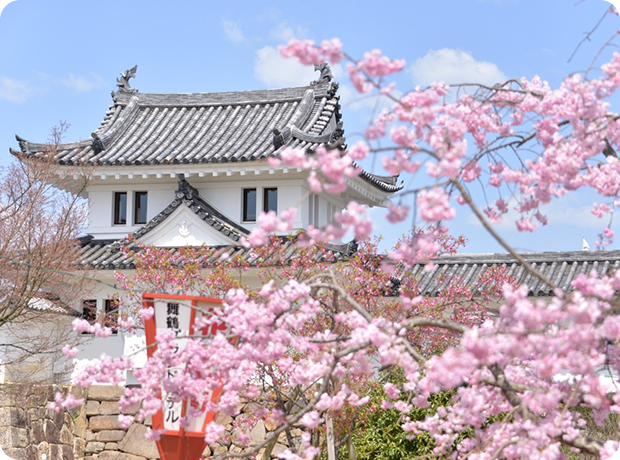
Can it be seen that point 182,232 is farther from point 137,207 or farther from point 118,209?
point 118,209

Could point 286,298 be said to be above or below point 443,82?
below

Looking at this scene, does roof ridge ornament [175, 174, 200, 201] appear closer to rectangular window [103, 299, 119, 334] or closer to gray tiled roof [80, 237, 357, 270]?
gray tiled roof [80, 237, 357, 270]

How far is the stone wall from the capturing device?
14836 millimetres

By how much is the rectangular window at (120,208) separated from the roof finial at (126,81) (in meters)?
3.40

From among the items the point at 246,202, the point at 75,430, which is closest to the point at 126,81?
the point at 246,202

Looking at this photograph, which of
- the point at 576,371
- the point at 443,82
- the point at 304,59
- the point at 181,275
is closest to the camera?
the point at 576,371

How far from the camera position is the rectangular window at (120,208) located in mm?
17422

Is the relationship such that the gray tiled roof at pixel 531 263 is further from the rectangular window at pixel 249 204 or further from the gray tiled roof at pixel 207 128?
the rectangular window at pixel 249 204

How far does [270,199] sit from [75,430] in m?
5.89

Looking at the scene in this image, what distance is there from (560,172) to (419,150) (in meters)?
0.97

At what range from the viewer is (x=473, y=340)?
13.1 ft

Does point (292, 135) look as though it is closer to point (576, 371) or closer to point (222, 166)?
point (222, 166)

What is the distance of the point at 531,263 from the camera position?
17.0 m

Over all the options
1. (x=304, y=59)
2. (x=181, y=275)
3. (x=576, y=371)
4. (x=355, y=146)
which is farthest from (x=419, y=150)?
(x=181, y=275)
